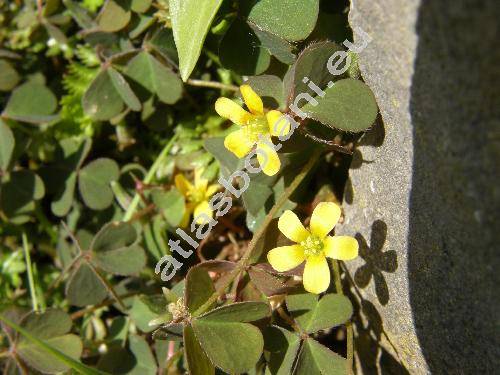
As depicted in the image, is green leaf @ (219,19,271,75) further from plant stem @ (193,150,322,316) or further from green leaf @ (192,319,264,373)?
green leaf @ (192,319,264,373)

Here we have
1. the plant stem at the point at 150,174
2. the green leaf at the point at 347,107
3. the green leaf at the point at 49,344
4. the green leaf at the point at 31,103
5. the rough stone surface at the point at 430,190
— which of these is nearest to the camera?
the rough stone surface at the point at 430,190

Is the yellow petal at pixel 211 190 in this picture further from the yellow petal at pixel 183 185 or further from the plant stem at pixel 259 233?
the plant stem at pixel 259 233

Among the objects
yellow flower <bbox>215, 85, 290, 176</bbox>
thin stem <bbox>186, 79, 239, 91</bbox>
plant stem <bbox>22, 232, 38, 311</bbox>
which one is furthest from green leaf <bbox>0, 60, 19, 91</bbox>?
yellow flower <bbox>215, 85, 290, 176</bbox>

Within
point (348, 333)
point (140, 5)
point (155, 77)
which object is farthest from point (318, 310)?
point (140, 5)

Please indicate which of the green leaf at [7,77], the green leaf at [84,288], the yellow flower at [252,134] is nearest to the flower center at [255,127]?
the yellow flower at [252,134]

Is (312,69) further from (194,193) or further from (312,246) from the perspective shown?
(194,193)
